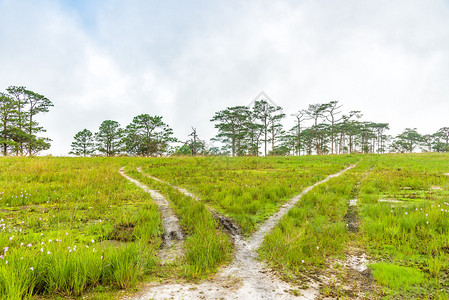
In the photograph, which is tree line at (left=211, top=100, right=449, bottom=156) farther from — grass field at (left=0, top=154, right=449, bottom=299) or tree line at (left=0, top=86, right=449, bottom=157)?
grass field at (left=0, top=154, right=449, bottom=299)

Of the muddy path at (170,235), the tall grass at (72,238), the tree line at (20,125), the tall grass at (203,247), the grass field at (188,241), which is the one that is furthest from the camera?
the tree line at (20,125)

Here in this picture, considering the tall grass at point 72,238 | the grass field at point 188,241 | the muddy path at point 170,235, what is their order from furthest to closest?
1. the muddy path at point 170,235
2. the grass field at point 188,241
3. the tall grass at point 72,238

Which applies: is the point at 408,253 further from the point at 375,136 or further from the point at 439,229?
the point at 375,136

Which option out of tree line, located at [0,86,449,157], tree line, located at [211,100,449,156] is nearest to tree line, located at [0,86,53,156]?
tree line, located at [0,86,449,157]

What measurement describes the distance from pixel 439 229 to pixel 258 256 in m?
3.93

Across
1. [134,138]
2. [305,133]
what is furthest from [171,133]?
[305,133]

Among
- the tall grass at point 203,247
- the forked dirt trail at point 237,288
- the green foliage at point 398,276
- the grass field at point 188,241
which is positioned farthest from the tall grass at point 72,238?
the green foliage at point 398,276

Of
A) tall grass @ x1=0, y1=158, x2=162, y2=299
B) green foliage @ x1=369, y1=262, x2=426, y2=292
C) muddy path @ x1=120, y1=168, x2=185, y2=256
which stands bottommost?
muddy path @ x1=120, y1=168, x2=185, y2=256

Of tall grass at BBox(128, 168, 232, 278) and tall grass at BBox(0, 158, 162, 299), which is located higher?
tall grass at BBox(0, 158, 162, 299)

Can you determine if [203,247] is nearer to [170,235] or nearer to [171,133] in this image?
[170,235]

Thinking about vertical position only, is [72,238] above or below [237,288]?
above

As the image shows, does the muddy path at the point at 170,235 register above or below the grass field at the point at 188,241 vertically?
below

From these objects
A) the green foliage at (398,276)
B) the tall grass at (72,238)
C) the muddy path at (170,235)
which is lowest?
the muddy path at (170,235)

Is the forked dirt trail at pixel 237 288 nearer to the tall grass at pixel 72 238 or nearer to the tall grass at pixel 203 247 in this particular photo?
the tall grass at pixel 203 247
